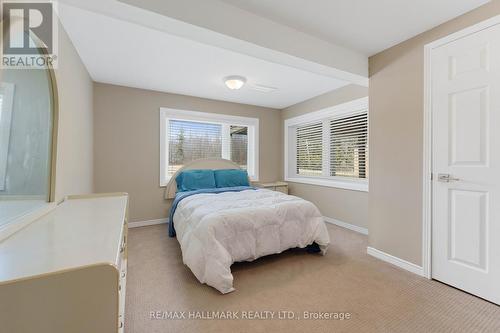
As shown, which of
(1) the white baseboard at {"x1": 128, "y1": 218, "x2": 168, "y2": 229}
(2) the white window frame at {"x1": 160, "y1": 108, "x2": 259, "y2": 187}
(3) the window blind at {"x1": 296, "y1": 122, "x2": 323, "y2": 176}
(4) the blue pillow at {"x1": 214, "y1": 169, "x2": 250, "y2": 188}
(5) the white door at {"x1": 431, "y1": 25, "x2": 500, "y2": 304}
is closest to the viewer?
(5) the white door at {"x1": 431, "y1": 25, "x2": 500, "y2": 304}

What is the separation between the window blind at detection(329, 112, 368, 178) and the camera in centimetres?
356

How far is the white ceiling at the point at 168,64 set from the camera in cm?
207

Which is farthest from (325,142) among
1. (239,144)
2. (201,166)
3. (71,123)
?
(71,123)

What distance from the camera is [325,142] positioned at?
4207 mm

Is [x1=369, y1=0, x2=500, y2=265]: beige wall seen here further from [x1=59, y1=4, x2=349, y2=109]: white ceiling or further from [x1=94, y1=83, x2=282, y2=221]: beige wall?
[x1=94, y1=83, x2=282, y2=221]: beige wall

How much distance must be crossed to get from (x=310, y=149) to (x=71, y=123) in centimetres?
394

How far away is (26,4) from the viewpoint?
1.21m

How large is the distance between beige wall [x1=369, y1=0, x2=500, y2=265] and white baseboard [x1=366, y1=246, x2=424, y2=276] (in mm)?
48

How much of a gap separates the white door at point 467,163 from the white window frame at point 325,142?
1.35 meters

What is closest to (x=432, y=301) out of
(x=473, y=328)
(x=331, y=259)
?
(x=473, y=328)

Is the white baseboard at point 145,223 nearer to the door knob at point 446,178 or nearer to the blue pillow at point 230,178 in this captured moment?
the blue pillow at point 230,178

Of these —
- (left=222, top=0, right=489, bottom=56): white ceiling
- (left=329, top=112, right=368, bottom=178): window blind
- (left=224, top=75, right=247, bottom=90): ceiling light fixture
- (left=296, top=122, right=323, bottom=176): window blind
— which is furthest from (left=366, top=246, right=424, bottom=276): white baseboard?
(left=224, top=75, right=247, bottom=90): ceiling light fixture

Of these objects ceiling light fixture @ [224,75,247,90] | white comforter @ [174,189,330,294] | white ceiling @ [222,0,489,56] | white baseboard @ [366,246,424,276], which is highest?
white ceiling @ [222,0,489,56]

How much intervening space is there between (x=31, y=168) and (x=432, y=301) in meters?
3.05
